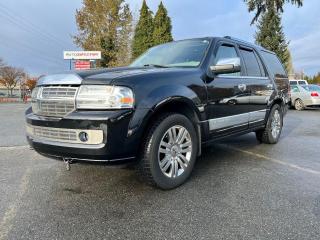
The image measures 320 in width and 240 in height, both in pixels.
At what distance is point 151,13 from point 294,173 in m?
32.3

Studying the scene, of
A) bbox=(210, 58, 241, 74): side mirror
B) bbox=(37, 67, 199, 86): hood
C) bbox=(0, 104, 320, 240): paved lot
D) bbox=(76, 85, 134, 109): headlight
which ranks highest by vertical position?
bbox=(210, 58, 241, 74): side mirror

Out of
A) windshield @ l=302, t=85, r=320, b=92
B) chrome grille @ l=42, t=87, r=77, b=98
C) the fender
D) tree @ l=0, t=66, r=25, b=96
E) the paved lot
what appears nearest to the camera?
the paved lot

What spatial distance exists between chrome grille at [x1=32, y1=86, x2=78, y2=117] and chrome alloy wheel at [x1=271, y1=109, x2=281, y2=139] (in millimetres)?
4298

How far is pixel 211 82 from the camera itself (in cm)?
442

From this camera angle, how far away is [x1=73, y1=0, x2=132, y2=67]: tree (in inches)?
1283

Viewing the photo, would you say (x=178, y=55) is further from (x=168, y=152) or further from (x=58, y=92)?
(x=58, y=92)

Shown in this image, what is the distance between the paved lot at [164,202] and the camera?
2.82 m

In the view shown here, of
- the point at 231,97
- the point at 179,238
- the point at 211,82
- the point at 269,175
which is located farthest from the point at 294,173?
the point at 179,238

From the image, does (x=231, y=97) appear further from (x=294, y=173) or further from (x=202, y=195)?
(x=202, y=195)

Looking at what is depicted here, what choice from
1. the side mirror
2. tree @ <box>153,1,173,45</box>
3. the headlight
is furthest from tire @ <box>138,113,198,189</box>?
tree @ <box>153,1,173,45</box>

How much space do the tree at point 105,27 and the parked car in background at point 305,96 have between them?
1906 cm

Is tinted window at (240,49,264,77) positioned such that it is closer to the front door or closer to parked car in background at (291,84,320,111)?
the front door

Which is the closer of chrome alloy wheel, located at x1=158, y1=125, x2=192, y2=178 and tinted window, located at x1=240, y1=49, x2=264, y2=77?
chrome alloy wheel, located at x1=158, y1=125, x2=192, y2=178

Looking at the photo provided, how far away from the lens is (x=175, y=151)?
3.91 meters
